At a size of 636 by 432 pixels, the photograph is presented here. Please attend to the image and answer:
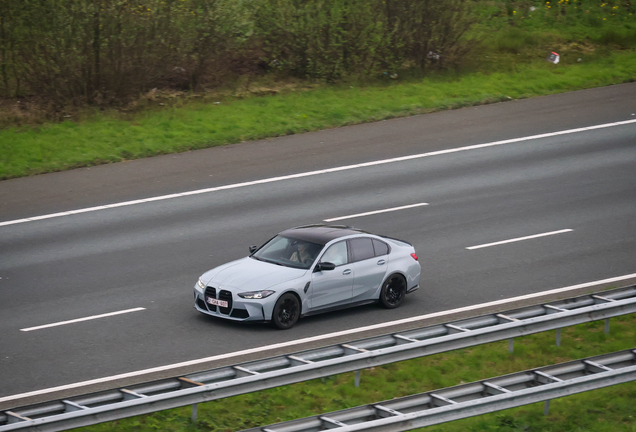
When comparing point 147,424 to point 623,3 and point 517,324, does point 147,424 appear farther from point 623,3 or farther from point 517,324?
point 623,3

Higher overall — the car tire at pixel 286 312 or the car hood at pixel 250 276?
the car hood at pixel 250 276

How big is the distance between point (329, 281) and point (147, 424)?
14.8 ft

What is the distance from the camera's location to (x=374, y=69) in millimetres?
28031

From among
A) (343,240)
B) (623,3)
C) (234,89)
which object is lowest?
(343,240)

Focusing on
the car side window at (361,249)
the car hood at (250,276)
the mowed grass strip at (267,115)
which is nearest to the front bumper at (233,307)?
the car hood at (250,276)

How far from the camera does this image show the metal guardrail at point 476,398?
8.89m

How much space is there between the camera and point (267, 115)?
977 inches

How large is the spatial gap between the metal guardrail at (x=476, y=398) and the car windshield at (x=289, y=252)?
4452 millimetres

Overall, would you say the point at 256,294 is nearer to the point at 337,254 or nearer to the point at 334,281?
the point at 334,281

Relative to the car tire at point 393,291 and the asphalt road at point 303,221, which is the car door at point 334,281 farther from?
the car tire at point 393,291

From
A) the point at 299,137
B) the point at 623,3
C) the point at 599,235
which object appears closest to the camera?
the point at 599,235

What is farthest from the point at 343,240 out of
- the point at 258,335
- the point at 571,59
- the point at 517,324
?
the point at 571,59

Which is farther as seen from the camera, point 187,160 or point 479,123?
point 479,123

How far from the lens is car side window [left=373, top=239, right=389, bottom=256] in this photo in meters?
14.5
